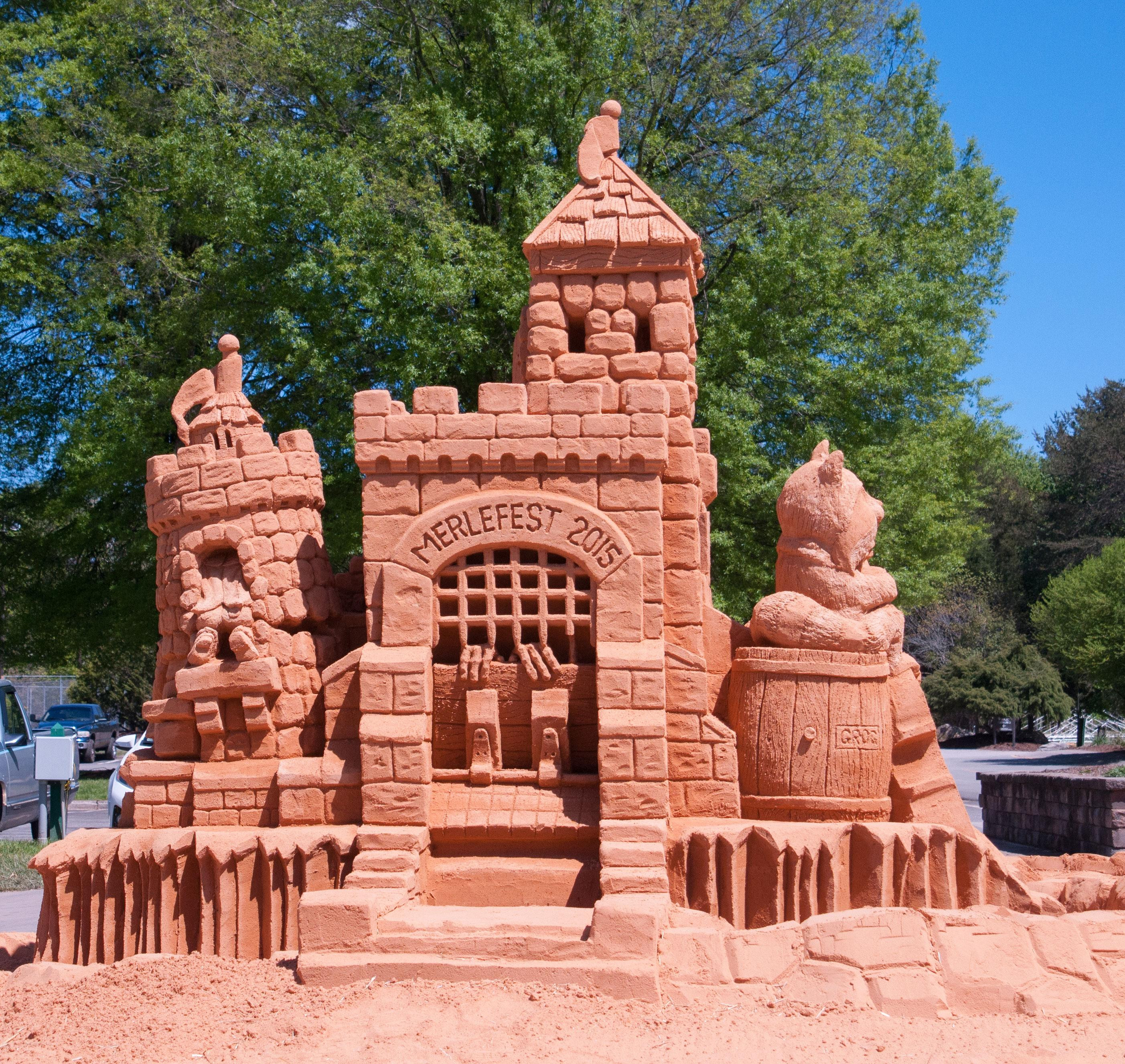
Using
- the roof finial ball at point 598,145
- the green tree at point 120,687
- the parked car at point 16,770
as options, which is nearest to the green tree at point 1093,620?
the parked car at point 16,770

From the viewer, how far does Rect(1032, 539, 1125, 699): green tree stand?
24562 mm

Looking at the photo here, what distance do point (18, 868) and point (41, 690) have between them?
1003 inches

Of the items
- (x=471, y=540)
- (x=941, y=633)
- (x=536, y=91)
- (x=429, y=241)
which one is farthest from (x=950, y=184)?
(x=941, y=633)

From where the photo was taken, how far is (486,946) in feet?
19.0

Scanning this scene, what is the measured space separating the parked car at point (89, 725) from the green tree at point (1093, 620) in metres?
21.4

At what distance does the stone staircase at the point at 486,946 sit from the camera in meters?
5.68

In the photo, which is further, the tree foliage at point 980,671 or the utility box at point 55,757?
the tree foliage at point 980,671

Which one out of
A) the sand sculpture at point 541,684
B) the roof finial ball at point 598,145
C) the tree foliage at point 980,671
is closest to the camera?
the sand sculpture at point 541,684

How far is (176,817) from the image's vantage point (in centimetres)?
733

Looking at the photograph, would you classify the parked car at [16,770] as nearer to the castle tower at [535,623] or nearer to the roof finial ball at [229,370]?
→ the roof finial ball at [229,370]

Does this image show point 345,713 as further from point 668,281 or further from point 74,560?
point 74,560

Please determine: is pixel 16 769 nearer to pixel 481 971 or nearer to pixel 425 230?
pixel 425 230

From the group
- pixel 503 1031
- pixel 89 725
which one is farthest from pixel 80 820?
pixel 503 1031

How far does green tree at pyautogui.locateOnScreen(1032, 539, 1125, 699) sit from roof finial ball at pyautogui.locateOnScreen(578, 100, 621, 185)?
19.9m
